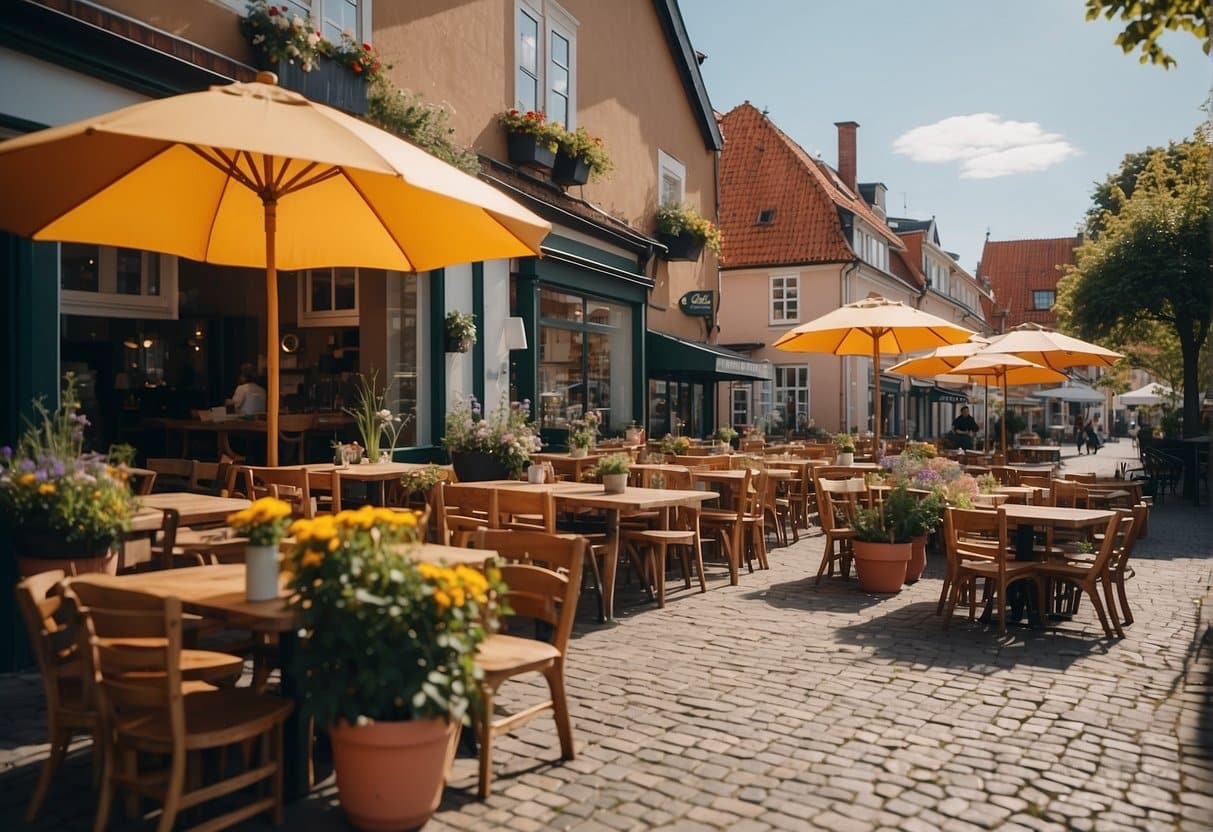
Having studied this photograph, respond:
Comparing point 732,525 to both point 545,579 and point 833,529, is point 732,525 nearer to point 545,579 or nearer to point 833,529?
point 833,529

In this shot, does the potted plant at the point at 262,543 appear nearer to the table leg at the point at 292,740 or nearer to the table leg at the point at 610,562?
the table leg at the point at 292,740

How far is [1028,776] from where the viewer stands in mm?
4285

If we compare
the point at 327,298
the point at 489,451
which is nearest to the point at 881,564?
the point at 489,451

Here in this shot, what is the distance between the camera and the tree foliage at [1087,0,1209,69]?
20.7 ft

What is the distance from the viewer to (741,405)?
92.7 ft

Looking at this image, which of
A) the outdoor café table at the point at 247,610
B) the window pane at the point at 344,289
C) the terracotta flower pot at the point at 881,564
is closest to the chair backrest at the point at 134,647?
the outdoor café table at the point at 247,610

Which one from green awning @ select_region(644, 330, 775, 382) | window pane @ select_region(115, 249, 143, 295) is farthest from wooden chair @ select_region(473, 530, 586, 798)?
green awning @ select_region(644, 330, 775, 382)

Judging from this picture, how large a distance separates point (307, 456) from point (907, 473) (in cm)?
631

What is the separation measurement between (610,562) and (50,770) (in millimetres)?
3948

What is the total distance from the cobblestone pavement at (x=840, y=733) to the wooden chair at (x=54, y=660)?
21 cm

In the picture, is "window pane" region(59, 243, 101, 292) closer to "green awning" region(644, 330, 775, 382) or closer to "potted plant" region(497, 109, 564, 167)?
"potted plant" region(497, 109, 564, 167)

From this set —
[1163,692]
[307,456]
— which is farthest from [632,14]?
[1163,692]

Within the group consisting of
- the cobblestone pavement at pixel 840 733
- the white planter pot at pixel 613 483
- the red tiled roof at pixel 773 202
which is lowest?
the cobblestone pavement at pixel 840 733

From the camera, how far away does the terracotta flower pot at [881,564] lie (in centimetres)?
835
